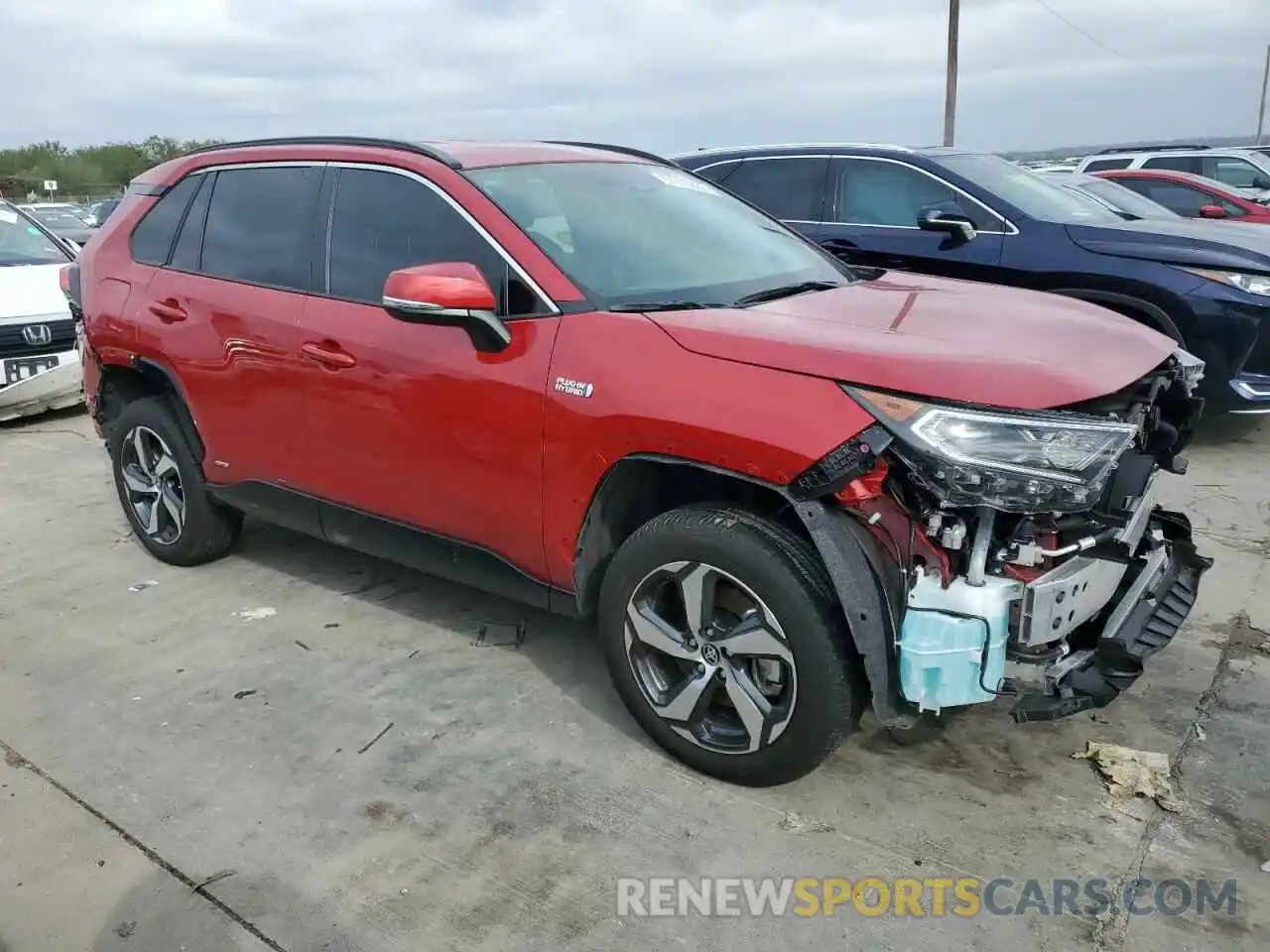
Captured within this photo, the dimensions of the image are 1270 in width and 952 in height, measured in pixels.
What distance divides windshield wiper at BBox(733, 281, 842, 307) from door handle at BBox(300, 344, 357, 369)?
1357mm

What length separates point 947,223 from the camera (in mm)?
5828

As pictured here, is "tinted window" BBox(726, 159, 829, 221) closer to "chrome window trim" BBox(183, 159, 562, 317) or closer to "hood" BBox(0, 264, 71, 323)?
"chrome window trim" BBox(183, 159, 562, 317)

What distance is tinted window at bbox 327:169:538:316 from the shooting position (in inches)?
130

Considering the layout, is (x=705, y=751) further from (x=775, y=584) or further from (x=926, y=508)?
(x=926, y=508)

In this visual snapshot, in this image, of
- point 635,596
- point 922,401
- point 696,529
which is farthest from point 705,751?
point 922,401

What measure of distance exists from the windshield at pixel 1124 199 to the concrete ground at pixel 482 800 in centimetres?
465

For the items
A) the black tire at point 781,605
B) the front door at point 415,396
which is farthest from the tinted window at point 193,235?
the black tire at point 781,605

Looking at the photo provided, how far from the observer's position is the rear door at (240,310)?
3924 millimetres

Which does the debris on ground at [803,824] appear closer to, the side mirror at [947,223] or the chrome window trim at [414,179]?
the chrome window trim at [414,179]

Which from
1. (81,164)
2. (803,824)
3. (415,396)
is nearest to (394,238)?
(415,396)

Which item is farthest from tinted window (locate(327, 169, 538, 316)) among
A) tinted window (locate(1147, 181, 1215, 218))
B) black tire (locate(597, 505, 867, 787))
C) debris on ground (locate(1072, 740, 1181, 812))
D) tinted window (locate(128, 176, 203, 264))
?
tinted window (locate(1147, 181, 1215, 218))

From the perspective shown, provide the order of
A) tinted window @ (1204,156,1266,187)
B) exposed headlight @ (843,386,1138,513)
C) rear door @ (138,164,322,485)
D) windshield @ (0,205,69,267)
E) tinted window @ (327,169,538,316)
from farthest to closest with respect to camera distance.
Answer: tinted window @ (1204,156,1266,187) → windshield @ (0,205,69,267) → rear door @ (138,164,322,485) → tinted window @ (327,169,538,316) → exposed headlight @ (843,386,1138,513)

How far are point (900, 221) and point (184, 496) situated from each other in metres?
4.56

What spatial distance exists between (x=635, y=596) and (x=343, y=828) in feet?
3.44
